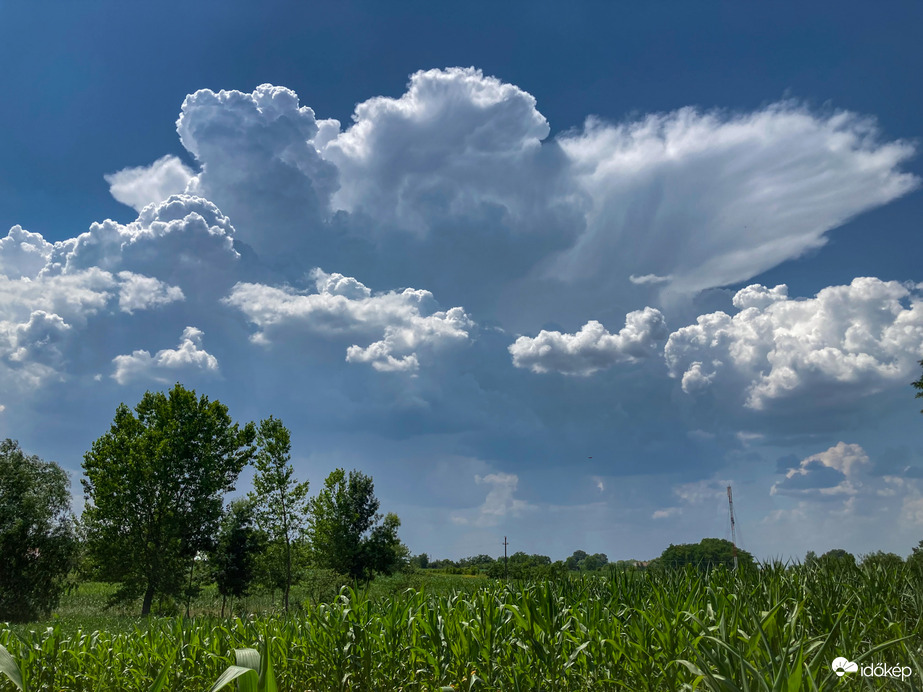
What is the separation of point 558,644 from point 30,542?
33.0 metres

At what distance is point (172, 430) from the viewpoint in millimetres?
32531

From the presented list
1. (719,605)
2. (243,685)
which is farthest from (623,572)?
(243,685)

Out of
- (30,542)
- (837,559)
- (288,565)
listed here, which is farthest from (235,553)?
(837,559)

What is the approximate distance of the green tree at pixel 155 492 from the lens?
30547 mm

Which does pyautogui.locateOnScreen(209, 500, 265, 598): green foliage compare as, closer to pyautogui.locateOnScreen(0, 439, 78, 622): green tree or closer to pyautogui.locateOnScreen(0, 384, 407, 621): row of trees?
pyautogui.locateOnScreen(0, 384, 407, 621): row of trees

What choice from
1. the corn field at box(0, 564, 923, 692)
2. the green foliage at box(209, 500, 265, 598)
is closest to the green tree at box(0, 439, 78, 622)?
the green foliage at box(209, 500, 265, 598)

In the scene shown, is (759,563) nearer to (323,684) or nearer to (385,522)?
(323,684)

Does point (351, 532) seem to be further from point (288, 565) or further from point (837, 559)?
point (837, 559)

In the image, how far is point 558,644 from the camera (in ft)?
12.3

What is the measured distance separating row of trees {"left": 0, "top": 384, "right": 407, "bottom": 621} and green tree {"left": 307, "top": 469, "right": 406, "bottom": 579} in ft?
0.26

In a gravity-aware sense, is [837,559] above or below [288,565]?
above

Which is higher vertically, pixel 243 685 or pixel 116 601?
pixel 243 685

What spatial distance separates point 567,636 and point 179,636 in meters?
4.10

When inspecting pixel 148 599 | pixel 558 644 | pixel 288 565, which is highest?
pixel 558 644
